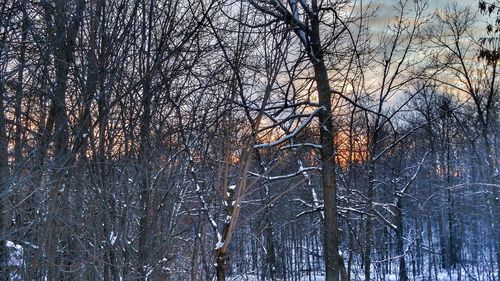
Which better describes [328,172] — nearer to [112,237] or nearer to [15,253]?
[112,237]

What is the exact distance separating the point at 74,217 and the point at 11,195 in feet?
1.67

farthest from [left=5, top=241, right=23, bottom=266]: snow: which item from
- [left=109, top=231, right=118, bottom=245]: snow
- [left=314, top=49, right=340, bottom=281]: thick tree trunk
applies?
[left=314, top=49, right=340, bottom=281]: thick tree trunk

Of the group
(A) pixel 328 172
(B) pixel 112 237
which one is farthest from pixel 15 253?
(A) pixel 328 172

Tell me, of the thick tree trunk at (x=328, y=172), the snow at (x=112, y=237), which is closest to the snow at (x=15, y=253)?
the snow at (x=112, y=237)

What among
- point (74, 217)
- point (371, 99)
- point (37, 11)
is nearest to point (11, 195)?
point (74, 217)

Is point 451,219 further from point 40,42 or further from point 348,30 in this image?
point 40,42

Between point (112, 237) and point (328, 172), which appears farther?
point (328, 172)

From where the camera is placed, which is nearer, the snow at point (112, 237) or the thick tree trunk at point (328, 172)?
the snow at point (112, 237)

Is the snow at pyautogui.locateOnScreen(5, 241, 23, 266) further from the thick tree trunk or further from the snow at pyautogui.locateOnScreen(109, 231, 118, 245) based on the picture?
the thick tree trunk

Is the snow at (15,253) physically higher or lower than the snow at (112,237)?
lower

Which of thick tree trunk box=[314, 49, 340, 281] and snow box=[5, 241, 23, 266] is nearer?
snow box=[5, 241, 23, 266]

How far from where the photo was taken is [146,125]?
468cm

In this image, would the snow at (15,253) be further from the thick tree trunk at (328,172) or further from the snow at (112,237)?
the thick tree trunk at (328,172)

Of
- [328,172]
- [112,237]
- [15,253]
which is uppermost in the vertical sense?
[328,172]
